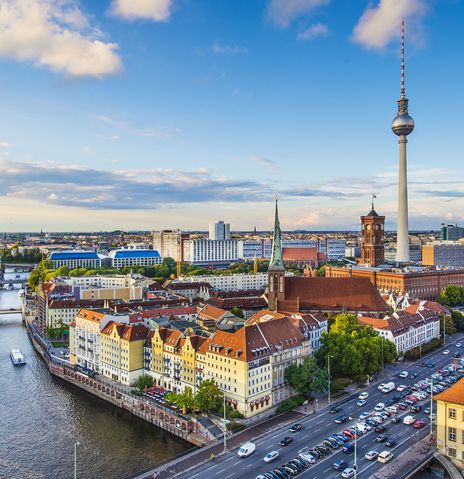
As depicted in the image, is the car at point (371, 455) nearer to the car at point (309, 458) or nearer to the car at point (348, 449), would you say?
the car at point (348, 449)

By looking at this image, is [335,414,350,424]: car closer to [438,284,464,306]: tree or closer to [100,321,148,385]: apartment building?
[100,321,148,385]: apartment building

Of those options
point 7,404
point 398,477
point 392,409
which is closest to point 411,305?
point 392,409

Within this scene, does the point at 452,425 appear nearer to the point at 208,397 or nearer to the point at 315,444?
the point at 315,444

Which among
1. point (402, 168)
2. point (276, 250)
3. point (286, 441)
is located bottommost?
point (286, 441)

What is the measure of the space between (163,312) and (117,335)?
15570mm

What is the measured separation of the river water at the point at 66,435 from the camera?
4834cm

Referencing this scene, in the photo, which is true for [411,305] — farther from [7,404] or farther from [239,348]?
[7,404]

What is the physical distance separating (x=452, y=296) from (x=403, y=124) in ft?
174

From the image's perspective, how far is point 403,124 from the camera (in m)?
145

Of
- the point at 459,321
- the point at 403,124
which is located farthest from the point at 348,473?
the point at 403,124

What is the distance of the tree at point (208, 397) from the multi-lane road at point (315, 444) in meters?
7.58

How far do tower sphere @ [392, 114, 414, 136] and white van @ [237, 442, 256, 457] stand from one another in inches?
4827

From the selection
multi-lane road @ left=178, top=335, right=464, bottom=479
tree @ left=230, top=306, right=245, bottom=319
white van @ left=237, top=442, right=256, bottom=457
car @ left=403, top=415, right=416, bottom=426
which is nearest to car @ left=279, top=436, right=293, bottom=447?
multi-lane road @ left=178, top=335, right=464, bottom=479

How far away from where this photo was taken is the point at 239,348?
56469 millimetres
